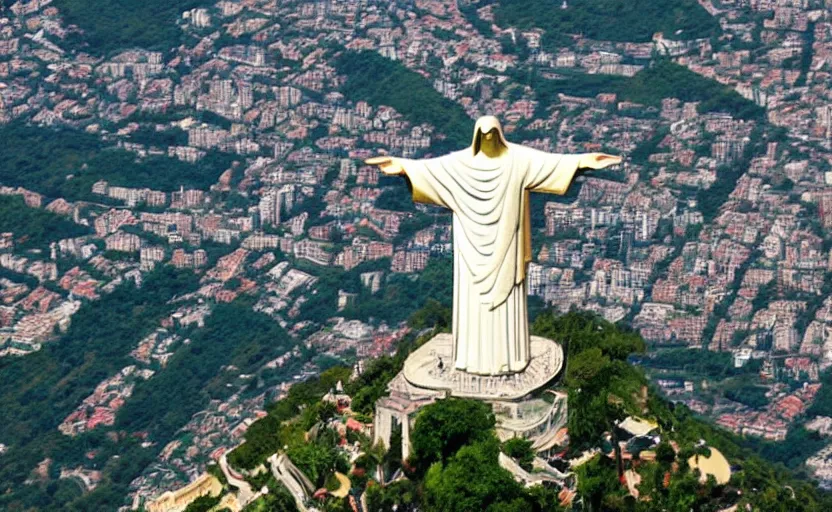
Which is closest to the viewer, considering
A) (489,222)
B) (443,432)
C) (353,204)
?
(443,432)

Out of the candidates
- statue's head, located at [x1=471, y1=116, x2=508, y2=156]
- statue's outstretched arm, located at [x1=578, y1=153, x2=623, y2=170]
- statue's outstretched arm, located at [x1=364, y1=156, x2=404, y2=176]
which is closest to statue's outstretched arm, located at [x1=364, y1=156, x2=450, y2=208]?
statue's outstretched arm, located at [x1=364, y1=156, x2=404, y2=176]

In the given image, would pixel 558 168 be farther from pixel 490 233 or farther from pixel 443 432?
pixel 443 432

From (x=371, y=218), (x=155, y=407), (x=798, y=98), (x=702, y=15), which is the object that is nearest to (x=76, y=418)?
(x=155, y=407)

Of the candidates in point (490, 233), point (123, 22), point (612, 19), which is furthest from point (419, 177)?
point (123, 22)

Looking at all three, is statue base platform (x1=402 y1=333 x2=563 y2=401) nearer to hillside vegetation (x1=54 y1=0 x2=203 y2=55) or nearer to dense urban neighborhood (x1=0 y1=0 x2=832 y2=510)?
dense urban neighborhood (x1=0 y1=0 x2=832 y2=510)

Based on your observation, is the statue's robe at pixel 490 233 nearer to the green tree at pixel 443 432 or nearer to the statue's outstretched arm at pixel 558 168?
the statue's outstretched arm at pixel 558 168

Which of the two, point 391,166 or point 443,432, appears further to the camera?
point 391,166
